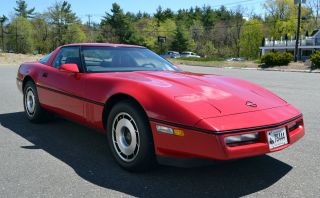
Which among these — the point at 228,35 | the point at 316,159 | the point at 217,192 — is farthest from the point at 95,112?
the point at 228,35

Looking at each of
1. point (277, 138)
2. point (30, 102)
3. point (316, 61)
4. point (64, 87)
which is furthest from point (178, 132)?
point (316, 61)

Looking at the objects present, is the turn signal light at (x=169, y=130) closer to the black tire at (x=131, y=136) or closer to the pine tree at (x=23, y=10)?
the black tire at (x=131, y=136)

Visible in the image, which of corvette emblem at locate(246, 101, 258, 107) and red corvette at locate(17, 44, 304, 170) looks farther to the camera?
corvette emblem at locate(246, 101, 258, 107)

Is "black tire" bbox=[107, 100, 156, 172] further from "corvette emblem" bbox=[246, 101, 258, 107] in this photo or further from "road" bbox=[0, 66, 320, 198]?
"corvette emblem" bbox=[246, 101, 258, 107]

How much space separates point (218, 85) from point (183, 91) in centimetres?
55

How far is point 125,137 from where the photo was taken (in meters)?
3.62

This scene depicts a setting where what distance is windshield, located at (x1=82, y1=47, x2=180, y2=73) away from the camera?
4.45 m

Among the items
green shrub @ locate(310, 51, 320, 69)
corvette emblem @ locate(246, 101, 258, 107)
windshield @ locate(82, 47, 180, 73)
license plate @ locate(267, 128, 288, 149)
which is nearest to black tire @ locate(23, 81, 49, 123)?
windshield @ locate(82, 47, 180, 73)

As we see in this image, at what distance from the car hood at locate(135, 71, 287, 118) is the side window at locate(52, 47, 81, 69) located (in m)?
1.03

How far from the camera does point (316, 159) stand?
402cm

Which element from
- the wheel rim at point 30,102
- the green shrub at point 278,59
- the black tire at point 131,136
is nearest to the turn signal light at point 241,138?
the black tire at point 131,136

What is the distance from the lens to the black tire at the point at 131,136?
130 inches

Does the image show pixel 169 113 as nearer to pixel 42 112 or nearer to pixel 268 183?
pixel 268 183

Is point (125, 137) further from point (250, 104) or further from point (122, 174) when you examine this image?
point (250, 104)
